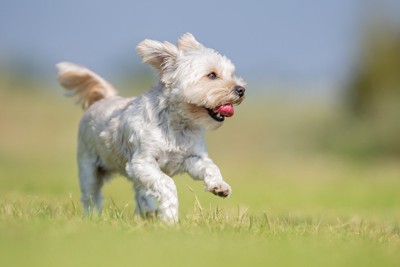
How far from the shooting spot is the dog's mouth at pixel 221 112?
770 centimetres

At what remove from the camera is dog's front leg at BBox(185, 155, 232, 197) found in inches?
283

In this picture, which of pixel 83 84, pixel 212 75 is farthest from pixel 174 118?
pixel 83 84

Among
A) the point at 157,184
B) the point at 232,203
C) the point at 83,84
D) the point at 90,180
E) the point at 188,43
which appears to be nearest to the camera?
the point at 157,184

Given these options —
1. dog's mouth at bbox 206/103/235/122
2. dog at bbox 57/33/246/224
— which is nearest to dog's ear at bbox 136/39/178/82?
dog at bbox 57/33/246/224

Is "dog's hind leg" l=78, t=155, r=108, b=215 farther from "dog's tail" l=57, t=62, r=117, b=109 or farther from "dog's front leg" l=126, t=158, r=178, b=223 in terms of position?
"dog's front leg" l=126, t=158, r=178, b=223

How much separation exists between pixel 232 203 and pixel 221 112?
609 centimetres

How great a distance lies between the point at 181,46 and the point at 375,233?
8.78 feet

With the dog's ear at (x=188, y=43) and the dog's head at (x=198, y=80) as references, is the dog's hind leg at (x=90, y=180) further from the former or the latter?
the dog's ear at (x=188, y=43)

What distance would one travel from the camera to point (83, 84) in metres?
10.3

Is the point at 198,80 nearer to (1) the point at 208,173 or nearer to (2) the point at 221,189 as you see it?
(1) the point at 208,173

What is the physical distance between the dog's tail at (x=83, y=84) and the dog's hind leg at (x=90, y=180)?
96 cm

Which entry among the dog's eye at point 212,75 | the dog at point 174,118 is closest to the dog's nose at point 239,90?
the dog at point 174,118

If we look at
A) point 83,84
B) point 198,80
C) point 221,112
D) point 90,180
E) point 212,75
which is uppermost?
point 83,84

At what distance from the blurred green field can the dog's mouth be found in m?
0.79
